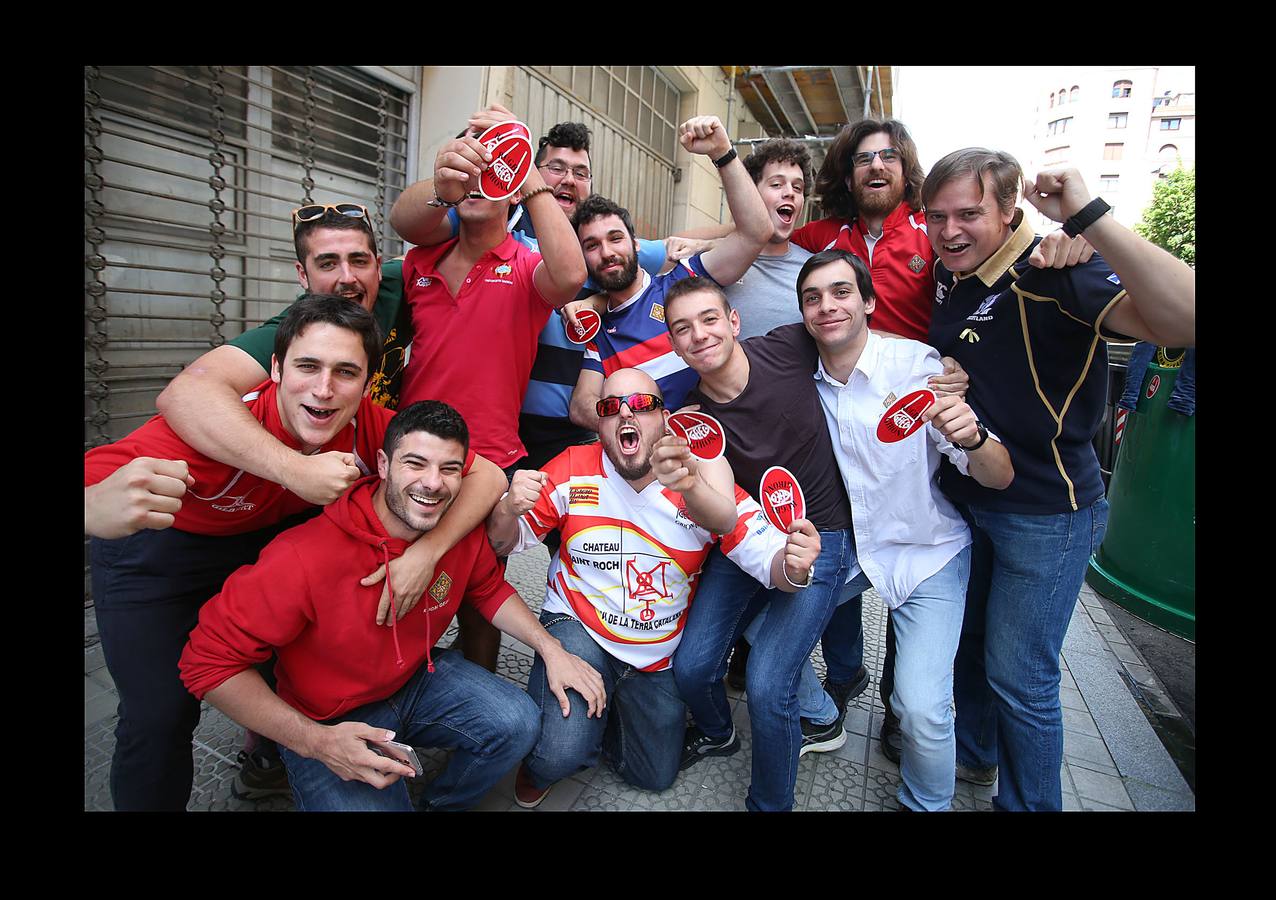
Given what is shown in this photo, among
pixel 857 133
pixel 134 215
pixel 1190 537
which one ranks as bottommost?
pixel 1190 537

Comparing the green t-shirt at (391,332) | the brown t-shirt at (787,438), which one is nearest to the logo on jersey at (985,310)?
the brown t-shirt at (787,438)

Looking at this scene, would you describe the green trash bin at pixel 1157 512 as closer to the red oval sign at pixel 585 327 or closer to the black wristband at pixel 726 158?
the black wristband at pixel 726 158

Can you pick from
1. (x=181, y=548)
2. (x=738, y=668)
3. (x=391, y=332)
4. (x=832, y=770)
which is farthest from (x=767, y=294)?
(x=181, y=548)

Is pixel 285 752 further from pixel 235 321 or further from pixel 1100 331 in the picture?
pixel 235 321

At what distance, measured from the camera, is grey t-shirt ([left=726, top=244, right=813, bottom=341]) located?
329cm

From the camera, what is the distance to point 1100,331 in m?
2.14

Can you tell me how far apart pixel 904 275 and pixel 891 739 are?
207 centimetres

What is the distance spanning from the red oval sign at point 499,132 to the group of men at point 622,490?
68mm

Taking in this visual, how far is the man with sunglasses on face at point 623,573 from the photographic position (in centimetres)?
266

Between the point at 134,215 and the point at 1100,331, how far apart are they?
5.14 metres

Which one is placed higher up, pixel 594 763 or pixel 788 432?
pixel 788 432

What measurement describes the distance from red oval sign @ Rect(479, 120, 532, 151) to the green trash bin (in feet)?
14.6

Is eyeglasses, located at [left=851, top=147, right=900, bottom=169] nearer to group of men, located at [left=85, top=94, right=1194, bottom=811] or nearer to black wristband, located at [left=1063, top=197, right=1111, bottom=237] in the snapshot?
group of men, located at [left=85, top=94, right=1194, bottom=811]

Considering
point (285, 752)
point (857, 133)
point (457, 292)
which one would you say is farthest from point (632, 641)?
point (857, 133)
